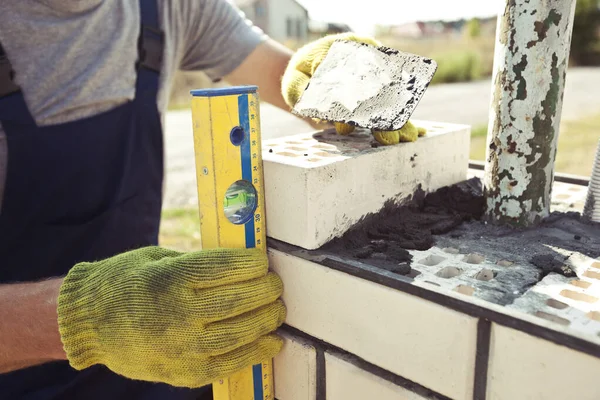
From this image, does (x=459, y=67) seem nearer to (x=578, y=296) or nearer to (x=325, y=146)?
(x=325, y=146)

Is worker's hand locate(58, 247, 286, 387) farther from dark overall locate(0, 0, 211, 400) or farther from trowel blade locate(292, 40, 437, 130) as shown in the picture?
dark overall locate(0, 0, 211, 400)

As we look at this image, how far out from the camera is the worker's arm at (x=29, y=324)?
3.88 feet

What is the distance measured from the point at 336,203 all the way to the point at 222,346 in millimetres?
355

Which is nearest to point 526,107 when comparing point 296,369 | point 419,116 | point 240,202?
point 240,202

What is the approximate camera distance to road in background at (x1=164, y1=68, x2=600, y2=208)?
21.1ft

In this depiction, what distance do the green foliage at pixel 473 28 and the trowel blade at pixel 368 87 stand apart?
2942 centimetres

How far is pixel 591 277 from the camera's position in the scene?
909mm

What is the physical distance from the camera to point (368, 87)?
1094mm

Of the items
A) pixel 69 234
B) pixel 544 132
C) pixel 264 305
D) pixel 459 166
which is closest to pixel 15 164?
pixel 69 234

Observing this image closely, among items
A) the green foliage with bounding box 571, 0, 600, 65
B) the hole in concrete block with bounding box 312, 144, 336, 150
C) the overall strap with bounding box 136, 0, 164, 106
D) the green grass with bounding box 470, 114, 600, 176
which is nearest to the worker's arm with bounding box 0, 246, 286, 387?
the hole in concrete block with bounding box 312, 144, 336, 150

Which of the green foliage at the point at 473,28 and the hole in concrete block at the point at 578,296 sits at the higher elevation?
the green foliage at the point at 473,28

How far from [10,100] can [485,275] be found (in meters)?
1.38

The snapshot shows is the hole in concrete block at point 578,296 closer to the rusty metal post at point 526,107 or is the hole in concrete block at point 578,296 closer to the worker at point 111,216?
the rusty metal post at point 526,107

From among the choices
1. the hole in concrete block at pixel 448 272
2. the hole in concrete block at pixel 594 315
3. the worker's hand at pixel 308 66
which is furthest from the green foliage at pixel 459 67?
the hole in concrete block at pixel 594 315
